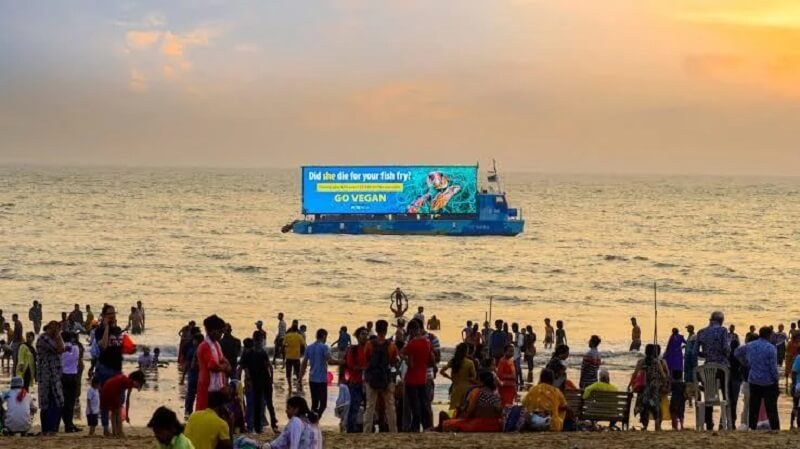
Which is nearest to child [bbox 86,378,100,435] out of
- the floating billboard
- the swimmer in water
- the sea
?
the swimmer in water

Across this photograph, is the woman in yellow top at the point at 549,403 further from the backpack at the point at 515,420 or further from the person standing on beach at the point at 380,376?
the person standing on beach at the point at 380,376

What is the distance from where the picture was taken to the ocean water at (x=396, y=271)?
2196 inches

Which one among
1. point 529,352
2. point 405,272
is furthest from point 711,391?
point 405,272

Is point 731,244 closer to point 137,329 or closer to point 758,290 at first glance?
point 758,290

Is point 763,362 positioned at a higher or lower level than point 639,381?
higher

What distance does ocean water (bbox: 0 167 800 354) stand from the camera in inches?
2196

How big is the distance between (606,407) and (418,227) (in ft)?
245

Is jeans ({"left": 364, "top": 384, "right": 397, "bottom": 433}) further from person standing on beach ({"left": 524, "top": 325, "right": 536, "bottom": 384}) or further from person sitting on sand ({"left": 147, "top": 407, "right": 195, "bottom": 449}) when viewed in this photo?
person standing on beach ({"left": 524, "top": 325, "right": 536, "bottom": 384})

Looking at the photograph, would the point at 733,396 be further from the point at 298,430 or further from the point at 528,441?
the point at 298,430

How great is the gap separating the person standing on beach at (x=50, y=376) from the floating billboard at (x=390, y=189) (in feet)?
224

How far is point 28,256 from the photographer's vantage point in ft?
281

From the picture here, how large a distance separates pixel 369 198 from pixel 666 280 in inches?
874

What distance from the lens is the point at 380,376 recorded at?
1630cm

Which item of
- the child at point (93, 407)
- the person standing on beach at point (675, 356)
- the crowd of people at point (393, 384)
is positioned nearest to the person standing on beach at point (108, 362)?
the crowd of people at point (393, 384)
